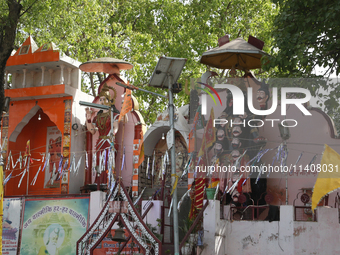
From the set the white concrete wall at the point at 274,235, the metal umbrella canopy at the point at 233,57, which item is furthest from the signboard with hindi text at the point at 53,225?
the metal umbrella canopy at the point at 233,57

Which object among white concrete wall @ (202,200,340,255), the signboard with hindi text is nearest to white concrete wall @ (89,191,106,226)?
the signboard with hindi text

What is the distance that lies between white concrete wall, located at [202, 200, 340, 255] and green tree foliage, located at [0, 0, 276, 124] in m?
11.7

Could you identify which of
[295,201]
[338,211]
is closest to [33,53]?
[295,201]

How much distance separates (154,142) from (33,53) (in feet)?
21.2

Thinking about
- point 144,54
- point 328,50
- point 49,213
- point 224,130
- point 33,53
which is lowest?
point 49,213

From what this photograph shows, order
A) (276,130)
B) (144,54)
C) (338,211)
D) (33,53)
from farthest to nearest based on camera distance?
(144,54)
(33,53)
(276,130)
(338,211)

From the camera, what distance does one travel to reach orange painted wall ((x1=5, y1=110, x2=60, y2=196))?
20.0 meters

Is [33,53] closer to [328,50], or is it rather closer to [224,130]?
[224,130]

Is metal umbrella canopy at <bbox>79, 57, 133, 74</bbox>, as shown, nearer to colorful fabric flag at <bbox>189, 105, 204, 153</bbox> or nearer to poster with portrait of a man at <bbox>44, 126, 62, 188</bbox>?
poster with portrait of a man at <bbox>44, 126, 62, 188</bbox>

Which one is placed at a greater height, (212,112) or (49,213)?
(212,112)

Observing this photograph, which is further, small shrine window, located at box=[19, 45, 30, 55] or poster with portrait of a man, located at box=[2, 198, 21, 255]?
small shrine window, located at box=[19, 45, 30, 55]

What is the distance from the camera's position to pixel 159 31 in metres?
25.0

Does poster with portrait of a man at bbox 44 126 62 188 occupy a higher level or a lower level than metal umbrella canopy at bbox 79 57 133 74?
lower

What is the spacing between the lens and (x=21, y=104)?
20422mm
